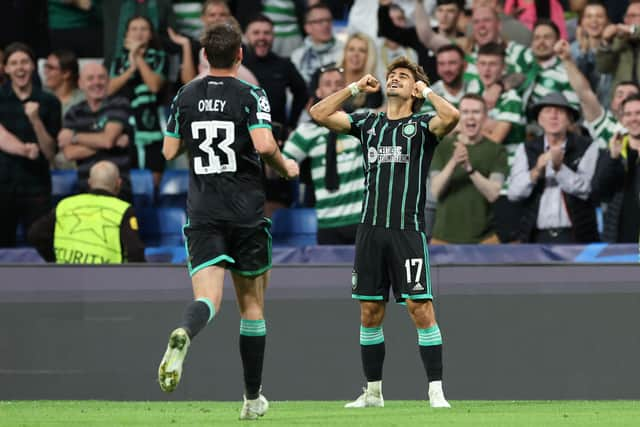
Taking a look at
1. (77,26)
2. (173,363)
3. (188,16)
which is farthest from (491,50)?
(173,363)

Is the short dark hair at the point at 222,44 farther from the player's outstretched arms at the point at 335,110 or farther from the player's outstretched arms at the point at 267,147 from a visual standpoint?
the player's outstretched arms at the point at 335,110

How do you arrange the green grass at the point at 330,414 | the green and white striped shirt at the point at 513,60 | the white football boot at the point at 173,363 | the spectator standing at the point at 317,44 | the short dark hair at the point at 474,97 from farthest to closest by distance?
the spectator standing at the point at 317,44 < the green and white striped shirt at the point at 513,60 < the short dark hair at the point at 474,97 < the green grass at the point at 330,414 < the white football boot at the point at 173,363

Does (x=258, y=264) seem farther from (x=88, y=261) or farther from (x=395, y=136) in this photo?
(x=88, y=261)

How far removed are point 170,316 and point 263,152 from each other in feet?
10.9

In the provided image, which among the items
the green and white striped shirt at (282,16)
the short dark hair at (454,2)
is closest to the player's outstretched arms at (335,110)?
the short dark hair at (454,2)

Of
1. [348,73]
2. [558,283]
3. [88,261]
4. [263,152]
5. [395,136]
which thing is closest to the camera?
[263,152]

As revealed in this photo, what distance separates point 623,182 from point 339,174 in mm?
2410

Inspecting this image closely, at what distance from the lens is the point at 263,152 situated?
6492 mm

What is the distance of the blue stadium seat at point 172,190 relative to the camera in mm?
12250

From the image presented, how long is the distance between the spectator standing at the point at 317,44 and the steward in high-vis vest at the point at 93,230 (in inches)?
109

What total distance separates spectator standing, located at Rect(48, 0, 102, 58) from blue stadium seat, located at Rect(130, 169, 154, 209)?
1.72 metres

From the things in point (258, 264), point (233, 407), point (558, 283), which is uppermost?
point (258, 264)

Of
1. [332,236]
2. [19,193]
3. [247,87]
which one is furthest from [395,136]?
[19,193]

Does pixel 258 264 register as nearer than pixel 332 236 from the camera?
Yes
